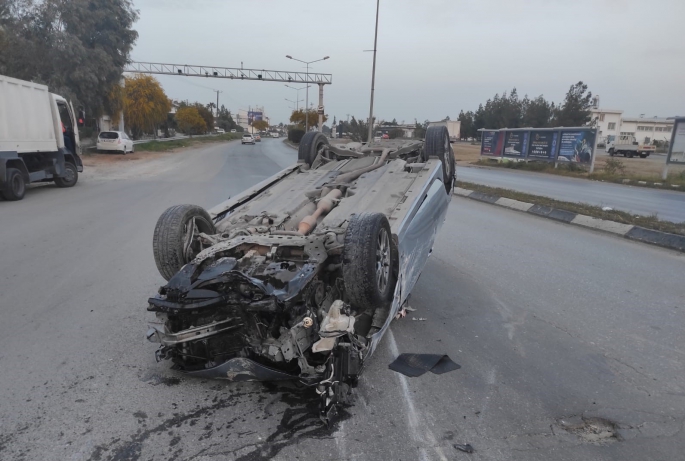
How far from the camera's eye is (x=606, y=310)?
5273mm

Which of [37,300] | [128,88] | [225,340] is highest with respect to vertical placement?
[128,88]

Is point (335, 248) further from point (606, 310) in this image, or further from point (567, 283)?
point (567, 283)

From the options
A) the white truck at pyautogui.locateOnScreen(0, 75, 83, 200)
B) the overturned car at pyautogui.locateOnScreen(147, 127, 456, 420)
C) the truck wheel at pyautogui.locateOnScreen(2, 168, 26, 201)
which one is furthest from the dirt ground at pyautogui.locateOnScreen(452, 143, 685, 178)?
the overturned car at pyautogui.locateOnScreen(147, 127, 456, 420)

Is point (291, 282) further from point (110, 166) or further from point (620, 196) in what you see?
point (110, 166)

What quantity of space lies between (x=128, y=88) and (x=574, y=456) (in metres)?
50.2

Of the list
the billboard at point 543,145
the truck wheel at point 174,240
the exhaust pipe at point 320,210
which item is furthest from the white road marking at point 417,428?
the billboard at point 543,145

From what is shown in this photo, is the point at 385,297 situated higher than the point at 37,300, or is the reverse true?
the point at 385,297

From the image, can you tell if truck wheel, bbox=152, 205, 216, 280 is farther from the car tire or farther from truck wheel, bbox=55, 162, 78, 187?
truck wheel, bbox=55, 162, 78, 187

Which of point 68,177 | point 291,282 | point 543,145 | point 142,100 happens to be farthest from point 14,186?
point 142,100

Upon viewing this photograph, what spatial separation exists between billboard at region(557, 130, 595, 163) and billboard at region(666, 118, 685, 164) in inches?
164

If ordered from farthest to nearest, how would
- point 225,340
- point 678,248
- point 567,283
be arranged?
point 678,248 → point 567,283 → point 225,340

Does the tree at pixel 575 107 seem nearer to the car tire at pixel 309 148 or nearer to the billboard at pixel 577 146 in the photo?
the billboard at pixel 577 146

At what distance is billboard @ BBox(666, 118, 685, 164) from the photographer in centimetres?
1911

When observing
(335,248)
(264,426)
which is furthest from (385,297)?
(264,426)
